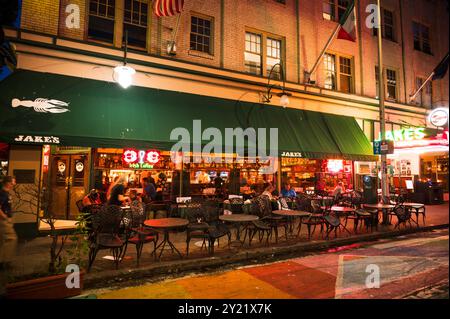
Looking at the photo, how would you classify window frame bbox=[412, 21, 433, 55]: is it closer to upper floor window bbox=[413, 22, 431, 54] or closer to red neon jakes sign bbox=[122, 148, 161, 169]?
upper floor window bbox=[413, 22, 431, 54]

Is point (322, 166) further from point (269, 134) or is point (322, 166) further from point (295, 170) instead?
point (269, 134)

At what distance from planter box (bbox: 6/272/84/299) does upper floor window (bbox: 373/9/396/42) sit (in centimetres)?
2065

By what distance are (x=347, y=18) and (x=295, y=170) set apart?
6.97 metres

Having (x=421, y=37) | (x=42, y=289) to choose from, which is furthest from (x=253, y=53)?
(x=421, y=37)

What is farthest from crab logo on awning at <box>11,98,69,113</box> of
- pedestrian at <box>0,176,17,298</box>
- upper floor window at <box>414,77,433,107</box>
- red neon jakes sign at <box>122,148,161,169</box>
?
upper floor window at <box>414,77,433,107</box>

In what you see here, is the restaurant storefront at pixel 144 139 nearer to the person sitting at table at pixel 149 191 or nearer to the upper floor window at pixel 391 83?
the person sitting at table at pixel 149 191

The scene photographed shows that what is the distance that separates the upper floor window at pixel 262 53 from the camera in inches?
Result: 536

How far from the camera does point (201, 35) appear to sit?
12266 mm

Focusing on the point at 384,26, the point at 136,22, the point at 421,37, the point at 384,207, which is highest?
the point at 421,37

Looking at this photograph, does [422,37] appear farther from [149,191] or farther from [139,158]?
[149,191]

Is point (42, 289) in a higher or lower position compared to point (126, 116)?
lower

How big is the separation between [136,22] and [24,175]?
6436 millimetres

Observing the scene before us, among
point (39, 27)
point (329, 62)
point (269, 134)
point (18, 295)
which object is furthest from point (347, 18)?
point (18, 295)

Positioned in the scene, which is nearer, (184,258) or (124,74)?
(184,258)
